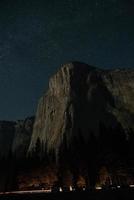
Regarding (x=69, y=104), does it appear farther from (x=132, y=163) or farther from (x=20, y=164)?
(x=132, y=163)

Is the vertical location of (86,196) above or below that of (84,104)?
below

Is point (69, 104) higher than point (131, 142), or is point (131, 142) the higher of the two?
point (69, 104)

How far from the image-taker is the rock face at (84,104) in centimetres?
14950

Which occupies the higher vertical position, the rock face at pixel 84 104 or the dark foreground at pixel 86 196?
the rock face at pixel 84 104

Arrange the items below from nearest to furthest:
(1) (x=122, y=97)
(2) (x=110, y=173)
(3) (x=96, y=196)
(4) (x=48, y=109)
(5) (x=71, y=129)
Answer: (3) (x=96, y=196) < (2) (x=110, y=173) < (5) (x=71, y=129) < (1) (x=122, y=97) < (4) (x=48, y=109)

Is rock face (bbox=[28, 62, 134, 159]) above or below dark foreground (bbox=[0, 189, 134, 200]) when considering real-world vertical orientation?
above

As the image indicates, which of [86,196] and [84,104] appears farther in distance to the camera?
[84,104]

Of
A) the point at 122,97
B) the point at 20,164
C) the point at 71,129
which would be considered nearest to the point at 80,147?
the point at 20,164

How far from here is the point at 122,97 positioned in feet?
526

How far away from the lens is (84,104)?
157625 millimetres

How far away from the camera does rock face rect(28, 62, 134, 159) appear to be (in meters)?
150

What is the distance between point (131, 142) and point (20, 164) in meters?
49.7

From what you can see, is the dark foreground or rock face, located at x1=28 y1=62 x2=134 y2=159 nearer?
the dark foreground

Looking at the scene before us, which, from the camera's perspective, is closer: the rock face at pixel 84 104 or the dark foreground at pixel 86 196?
the dark foreground at pixel 86 196
